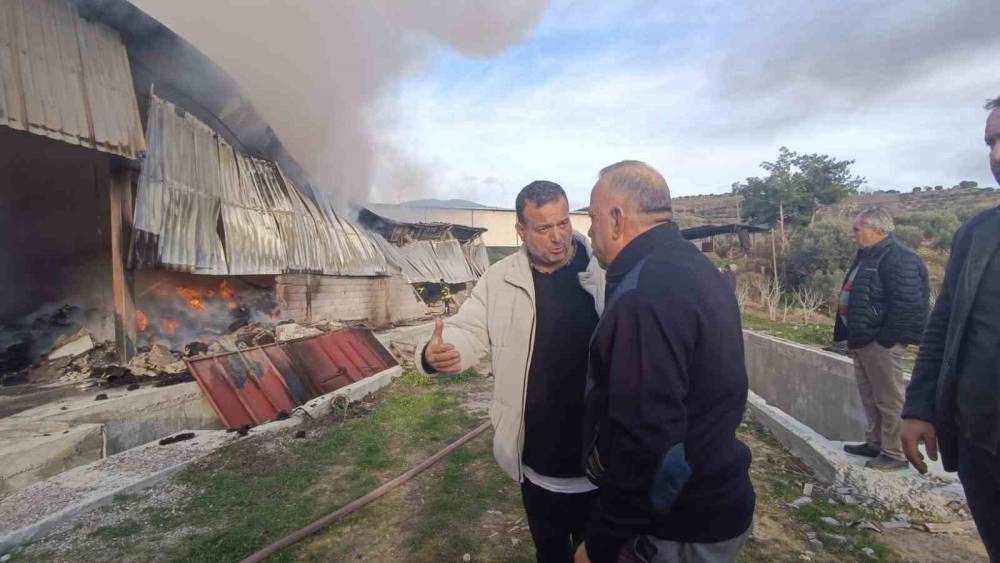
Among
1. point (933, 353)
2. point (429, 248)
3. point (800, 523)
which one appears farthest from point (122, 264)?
point (429, 248)

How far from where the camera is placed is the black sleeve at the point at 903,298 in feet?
12.9

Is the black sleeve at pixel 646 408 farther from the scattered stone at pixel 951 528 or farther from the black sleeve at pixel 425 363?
the scattered stone at pixel 951 528

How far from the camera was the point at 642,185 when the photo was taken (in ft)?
5.31

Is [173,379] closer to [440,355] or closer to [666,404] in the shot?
Result: [440,355]

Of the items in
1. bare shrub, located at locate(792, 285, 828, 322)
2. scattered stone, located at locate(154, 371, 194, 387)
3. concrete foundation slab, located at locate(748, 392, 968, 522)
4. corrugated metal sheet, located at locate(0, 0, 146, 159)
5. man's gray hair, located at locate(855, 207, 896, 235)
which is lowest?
bare shrub, located at locate(792, 285, 828, 322)

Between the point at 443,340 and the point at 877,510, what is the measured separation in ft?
11.8

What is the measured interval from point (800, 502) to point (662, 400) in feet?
11.9

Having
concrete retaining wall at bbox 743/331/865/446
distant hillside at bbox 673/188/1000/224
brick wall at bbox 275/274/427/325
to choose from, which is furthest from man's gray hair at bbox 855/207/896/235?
distant hillside at bbox 673/188/1000/224

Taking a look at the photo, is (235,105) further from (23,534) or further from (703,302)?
(703,302)

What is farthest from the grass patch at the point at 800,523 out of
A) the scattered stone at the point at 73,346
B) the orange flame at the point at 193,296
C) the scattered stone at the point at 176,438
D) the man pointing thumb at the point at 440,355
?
the scattered stone at the point at 73,346

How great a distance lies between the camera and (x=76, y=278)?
9.25 m

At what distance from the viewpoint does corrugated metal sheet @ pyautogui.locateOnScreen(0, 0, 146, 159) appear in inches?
231

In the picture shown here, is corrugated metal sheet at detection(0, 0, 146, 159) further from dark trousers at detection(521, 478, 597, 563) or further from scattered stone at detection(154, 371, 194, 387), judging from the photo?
dark trousers at detection(521, 478, 597, 563)

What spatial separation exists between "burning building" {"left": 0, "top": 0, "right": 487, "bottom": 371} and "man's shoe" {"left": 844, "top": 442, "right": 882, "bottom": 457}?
8.87 m
